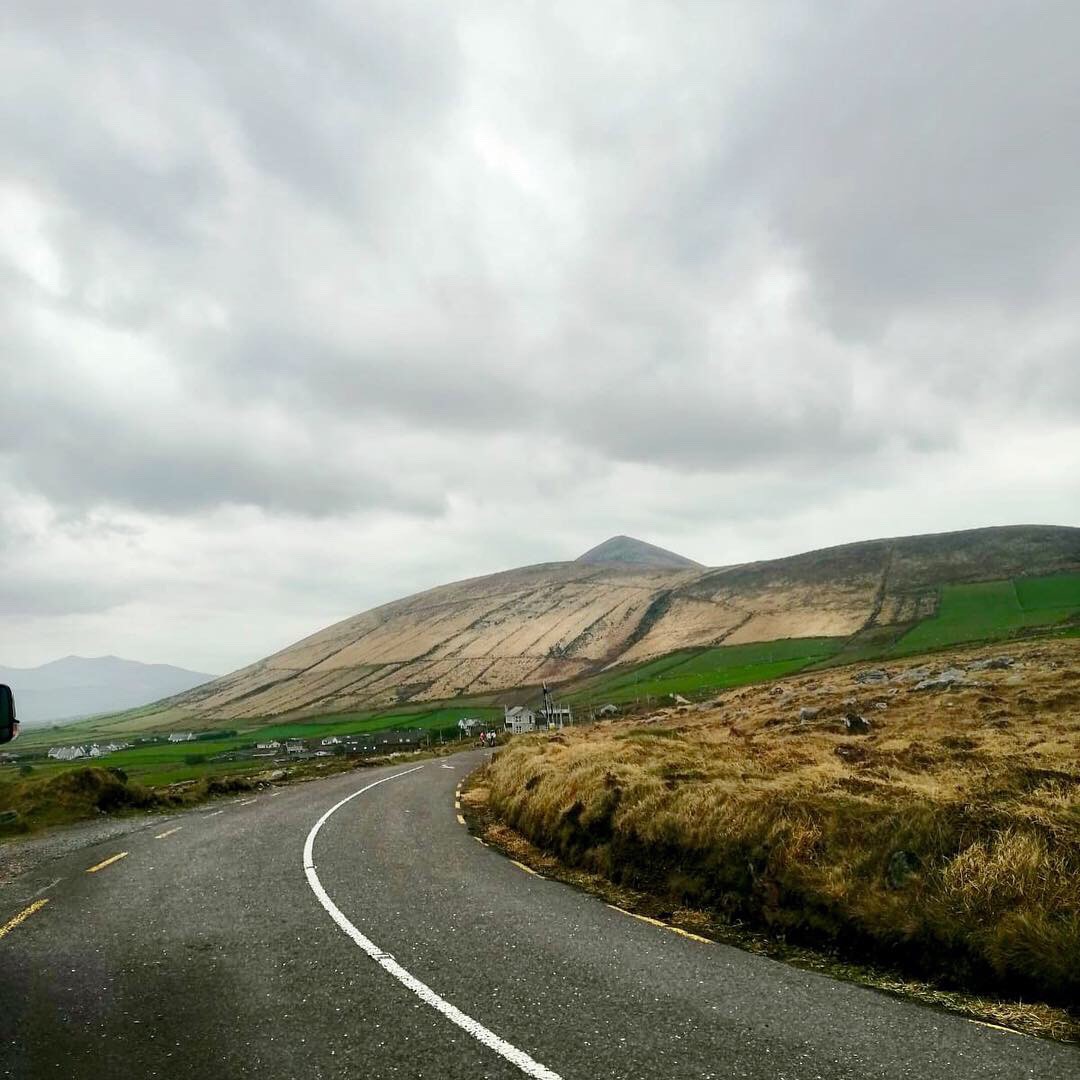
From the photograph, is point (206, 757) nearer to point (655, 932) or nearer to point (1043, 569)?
point (655, 932)

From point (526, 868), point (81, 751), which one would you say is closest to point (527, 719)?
point (81, 751)

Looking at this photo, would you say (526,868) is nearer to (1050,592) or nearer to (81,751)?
(1050,592)

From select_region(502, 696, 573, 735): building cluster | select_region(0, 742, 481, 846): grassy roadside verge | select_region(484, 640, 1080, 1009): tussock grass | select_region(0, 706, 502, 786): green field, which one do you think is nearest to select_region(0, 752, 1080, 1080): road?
select_region(484, 640, 1080, 1009): tussock grass

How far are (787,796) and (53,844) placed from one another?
2101 cm

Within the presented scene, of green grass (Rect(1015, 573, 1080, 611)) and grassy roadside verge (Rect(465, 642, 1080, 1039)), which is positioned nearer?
grassy roadside verge (Rect(465, 642, 1080, 1039))

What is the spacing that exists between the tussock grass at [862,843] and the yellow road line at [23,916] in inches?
398

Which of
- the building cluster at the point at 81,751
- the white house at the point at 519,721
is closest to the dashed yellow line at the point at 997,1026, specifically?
the white house at the point at 519,721

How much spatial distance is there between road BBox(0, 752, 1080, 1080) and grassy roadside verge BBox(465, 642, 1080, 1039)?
3.72ft

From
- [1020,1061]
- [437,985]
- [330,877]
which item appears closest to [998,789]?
[1020,1061]

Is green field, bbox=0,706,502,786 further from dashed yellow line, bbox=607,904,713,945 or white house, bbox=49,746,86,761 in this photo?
dashed yellow line, bbox=607,904,713,945

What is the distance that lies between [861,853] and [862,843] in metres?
0.26

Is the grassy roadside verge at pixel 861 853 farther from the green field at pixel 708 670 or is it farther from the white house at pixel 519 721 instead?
the white house at pixel 519 721

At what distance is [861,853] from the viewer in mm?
10461

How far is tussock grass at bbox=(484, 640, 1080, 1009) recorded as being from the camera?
8.39 meters
